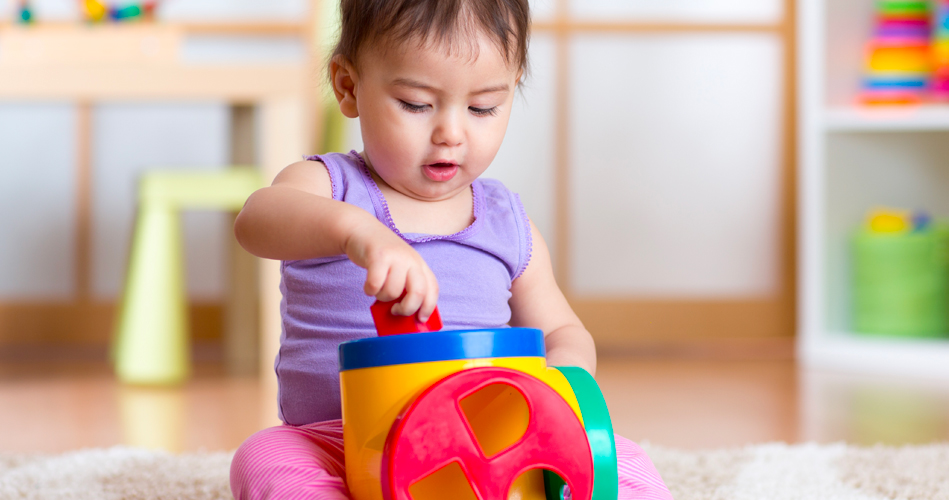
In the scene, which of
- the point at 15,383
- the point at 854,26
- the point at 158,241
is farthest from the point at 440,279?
the point at 854,26

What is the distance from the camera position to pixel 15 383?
168 centimetres

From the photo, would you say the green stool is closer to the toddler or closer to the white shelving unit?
the toddler

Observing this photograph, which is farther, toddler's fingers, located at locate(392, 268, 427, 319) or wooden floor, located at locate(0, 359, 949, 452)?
wooden floor, located at locate(0, 359, 949, 452)

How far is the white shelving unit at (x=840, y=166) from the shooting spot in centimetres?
202

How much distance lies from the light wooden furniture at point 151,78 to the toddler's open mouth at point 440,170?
0.97 m

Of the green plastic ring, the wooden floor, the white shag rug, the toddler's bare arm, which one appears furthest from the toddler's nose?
the wooden floor

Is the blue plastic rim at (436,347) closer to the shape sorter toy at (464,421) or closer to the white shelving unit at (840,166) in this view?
the shape sorter toy at (464,421)

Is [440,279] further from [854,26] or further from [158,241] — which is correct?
[854,26]

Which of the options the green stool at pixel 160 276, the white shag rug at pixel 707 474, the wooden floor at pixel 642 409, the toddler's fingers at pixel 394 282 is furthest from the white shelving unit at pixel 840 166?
the toddler's fingers at pixel 394 282

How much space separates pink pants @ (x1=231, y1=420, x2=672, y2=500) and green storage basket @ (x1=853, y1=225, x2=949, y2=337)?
4.89ft

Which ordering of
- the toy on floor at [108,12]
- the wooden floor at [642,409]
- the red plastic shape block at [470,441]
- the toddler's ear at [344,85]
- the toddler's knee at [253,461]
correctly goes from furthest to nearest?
1. the toy on floor at [108,12]
2. the wooden floor at [642,409]
3. the toddler's ear at [344,85]
4. the toddler's knee at [253,461]
5. the red plastic shape block at [470,441]

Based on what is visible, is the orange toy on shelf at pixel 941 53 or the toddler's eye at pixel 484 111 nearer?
the toddler's eye at pixel 484 111

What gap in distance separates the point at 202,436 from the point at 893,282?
1.52m

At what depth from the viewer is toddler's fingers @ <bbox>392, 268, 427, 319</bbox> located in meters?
0.55
